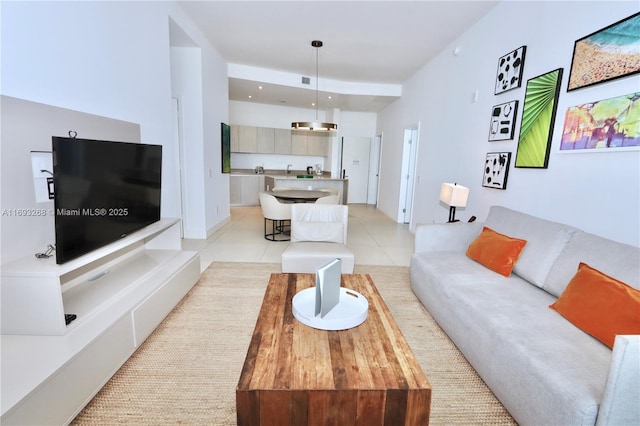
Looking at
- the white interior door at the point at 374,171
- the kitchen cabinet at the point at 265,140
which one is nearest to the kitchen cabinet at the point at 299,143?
the kitchen cabinet at the point at 265,140

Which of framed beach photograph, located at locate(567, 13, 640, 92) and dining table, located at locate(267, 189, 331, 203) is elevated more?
framed beach photograph, located at locate(567, 13, 640, 92)

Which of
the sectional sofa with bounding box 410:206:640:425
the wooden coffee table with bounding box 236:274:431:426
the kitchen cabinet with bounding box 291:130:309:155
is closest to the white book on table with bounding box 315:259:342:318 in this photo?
the wooden coffee table with bounding box 236:274:431:426

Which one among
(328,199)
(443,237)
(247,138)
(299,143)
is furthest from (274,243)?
(299,143)

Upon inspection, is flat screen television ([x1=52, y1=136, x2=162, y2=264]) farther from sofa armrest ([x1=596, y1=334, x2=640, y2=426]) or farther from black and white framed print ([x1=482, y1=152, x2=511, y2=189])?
black and white framed print ([x1=482, y1=152, x2=511, y2=189])

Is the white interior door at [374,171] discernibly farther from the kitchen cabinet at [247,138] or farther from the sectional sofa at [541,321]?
the sectional sofa at [541,321]

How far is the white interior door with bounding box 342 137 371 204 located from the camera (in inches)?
331

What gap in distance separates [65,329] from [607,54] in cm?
385

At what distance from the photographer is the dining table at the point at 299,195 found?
5074mm

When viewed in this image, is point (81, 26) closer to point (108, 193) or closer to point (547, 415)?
point (108, 193)

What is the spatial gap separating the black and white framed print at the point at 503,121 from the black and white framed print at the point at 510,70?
18 centimetres

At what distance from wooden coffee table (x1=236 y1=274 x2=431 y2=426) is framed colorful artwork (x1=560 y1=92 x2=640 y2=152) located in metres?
2.03

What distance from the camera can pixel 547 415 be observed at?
4.19 feet

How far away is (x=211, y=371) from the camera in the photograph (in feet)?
6.07

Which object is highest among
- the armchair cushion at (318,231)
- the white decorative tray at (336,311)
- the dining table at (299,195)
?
the dining table at (299,195)
